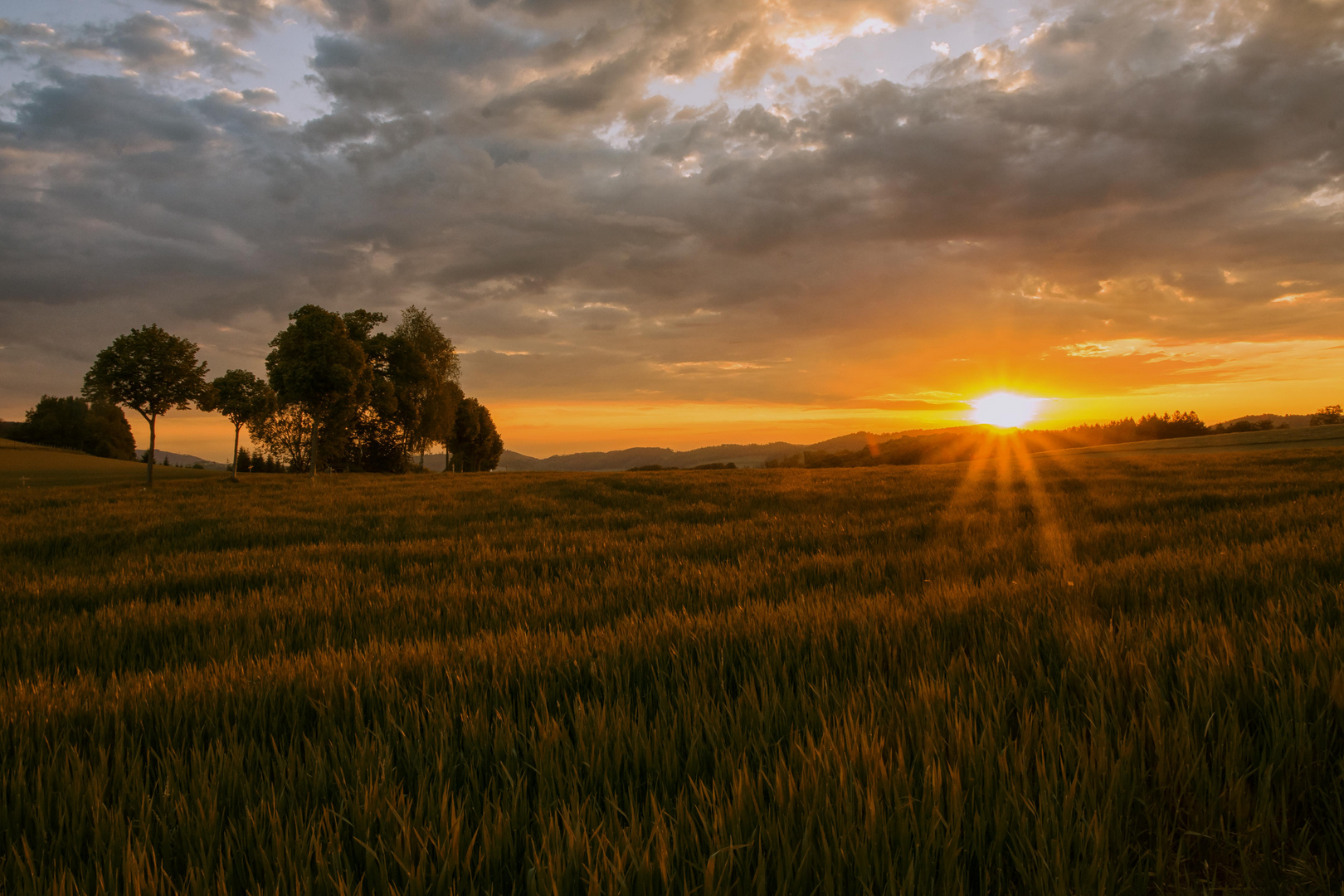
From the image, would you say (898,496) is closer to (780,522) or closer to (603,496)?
(780,522)

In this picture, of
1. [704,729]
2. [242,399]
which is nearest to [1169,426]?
[704,729]

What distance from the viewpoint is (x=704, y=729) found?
7.02ft

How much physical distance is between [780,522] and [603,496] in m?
6.56

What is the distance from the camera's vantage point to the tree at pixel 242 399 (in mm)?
46156

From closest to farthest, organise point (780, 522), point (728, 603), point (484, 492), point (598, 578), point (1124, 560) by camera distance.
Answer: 1. point (728, 603)
2. point (1124, 560)
3. point (598, 578)
4. point (780, 522)
5. point (484, 492)

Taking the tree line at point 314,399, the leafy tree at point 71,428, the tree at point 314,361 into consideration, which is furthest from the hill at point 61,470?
the leafy tree at point 71,428

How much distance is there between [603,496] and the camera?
14531 mm

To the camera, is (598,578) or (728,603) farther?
(598,578)

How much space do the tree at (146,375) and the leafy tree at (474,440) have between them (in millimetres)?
45981

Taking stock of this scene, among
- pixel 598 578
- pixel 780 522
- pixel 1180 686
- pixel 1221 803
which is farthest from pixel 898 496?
pixel 1221 803

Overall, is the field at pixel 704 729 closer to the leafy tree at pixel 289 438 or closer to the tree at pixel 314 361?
the tree at pixel 314 361

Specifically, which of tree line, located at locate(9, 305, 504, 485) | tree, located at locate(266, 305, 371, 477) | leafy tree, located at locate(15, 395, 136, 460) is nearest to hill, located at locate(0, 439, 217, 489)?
tree line, located at locate(9, 305, 504, 485)

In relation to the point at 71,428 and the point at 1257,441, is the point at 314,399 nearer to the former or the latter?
the point at 1257,441

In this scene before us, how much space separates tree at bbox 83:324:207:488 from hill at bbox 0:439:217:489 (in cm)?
600
